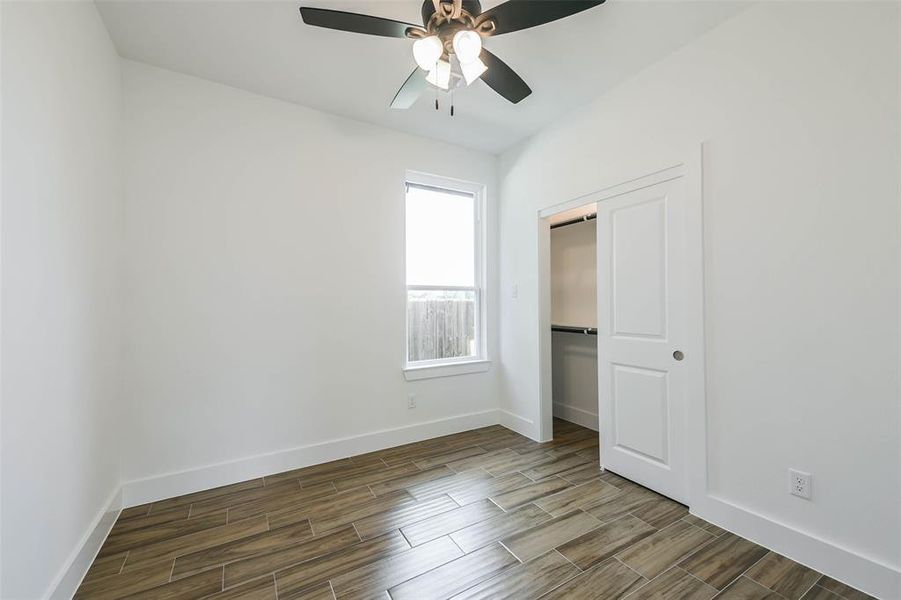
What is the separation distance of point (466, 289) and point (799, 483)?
263 cm

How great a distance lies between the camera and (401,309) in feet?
10.7

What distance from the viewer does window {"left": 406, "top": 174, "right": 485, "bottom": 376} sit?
342 centimetres

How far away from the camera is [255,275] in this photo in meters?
2.66

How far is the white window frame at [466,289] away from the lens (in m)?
3.33

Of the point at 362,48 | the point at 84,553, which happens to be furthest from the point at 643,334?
the point at 84,553

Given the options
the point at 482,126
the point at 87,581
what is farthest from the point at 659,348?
the point at 87,581

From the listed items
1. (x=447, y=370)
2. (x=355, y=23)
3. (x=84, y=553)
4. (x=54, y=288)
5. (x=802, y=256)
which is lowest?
(x=84, y=553)

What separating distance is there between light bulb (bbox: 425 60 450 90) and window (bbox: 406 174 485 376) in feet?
4.95

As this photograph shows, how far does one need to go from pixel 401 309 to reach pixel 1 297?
2326 mm

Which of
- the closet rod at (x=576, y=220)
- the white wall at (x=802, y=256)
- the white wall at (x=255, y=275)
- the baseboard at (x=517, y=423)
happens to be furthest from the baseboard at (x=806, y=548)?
the closet rod at (x=576, y=220)

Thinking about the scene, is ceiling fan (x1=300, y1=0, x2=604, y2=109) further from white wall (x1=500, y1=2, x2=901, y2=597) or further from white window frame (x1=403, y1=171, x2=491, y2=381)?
white window frame (x1=403, y1=171, x2=491, y2=381)

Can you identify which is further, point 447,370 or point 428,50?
point 447,370

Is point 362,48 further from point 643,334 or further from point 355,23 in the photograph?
point 643,334

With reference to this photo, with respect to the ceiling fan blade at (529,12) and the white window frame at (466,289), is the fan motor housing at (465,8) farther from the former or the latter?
the white window frame at (466,289)
